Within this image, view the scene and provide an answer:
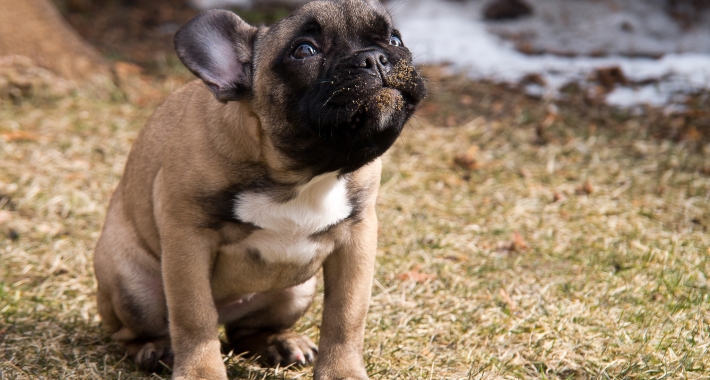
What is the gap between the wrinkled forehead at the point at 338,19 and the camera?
3709 mm

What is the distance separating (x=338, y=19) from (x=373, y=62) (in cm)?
42

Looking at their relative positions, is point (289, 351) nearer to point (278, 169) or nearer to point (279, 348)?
point (279, 348)

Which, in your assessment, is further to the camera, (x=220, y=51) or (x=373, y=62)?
(x=220, y=51)

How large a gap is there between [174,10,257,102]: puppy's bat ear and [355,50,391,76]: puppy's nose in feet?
2.39

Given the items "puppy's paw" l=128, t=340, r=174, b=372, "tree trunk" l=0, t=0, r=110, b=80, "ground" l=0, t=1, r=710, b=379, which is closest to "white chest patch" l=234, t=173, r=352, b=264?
"ground" l=0, t=1, r=710, b=379

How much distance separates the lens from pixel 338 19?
372cm

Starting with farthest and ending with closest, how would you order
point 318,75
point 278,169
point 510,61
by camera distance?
1. point 510,61
2. point 278,169
3. point 318,75

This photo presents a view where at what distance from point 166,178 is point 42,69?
6.17 metres

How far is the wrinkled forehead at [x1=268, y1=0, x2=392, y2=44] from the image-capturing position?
3.71 metres

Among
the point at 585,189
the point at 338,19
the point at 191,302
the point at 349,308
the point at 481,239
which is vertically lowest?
the point at 585,189

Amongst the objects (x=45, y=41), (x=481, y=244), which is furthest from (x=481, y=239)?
(x=45, y=41)

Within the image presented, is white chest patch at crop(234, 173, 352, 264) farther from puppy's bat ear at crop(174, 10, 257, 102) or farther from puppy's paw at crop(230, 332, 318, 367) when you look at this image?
puppy's paw at crop(230, 332, 318, 367)

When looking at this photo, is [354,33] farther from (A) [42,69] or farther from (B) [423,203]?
(A) [42,69]

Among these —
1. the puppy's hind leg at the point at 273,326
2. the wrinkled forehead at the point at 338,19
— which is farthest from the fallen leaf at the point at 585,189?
the wrinkled forehead at the point at 338,19
